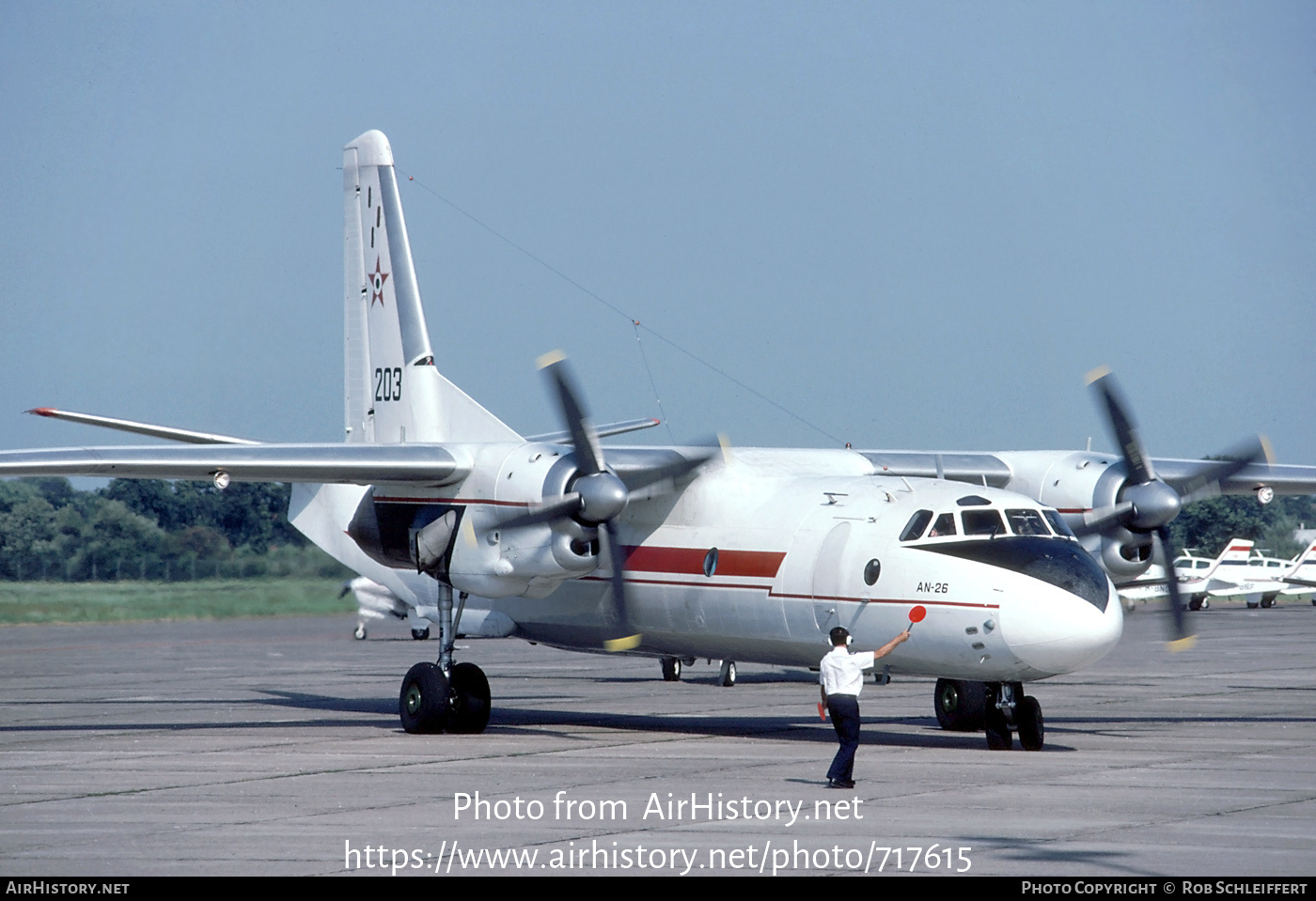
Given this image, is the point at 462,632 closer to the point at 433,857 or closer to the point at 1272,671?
the point at 433,857

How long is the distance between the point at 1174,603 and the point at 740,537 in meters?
5.50

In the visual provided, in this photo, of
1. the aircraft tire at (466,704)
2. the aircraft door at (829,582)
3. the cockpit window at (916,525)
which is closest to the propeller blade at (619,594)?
the aircraft tire at (466,704)

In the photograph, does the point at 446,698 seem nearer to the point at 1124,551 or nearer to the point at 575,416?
the point at 575,416

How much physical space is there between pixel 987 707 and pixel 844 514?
102 inches

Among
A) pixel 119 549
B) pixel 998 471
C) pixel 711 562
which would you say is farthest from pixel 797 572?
pixel 119 549

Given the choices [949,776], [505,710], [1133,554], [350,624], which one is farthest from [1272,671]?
[350,624]

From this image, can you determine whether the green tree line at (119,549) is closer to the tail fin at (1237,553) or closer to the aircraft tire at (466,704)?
the aircraft tire at (466,704)

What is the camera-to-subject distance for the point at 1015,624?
15648 mm

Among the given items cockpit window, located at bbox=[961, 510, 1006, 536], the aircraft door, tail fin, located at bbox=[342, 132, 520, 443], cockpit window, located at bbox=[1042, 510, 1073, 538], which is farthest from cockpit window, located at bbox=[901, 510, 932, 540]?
tail fin, located at bbox=[342, 132, 520, 443]

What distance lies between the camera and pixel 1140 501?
18.9 meters

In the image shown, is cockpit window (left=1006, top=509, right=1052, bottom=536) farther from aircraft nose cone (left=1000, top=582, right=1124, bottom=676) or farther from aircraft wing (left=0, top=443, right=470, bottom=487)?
aircraft wing (left=0, top=443, right=470, bottom=487)

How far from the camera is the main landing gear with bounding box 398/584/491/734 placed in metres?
19.3

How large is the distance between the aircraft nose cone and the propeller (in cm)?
457

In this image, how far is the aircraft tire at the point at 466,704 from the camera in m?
19.5
